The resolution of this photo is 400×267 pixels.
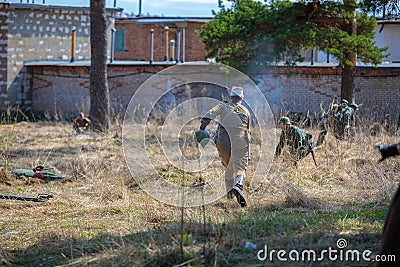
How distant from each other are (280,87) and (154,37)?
11.9 metres

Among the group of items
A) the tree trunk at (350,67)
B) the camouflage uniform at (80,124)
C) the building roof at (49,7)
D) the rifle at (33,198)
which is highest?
the building roof at (49,7)

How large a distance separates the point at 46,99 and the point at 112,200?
1614cm

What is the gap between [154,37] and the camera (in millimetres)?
31031

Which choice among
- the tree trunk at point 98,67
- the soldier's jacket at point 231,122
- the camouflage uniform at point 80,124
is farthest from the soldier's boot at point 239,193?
the camouflage uniform at point 80,124

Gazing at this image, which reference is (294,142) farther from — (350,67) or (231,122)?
(350,67)

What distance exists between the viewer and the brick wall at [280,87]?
2033 centimetres

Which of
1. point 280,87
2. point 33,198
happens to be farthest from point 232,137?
point 280,87

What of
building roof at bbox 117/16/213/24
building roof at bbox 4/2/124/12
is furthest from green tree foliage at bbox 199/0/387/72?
building roof at bbox 117/16/213/24

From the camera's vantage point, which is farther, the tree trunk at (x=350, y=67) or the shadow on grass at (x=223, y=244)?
the tree trunk at (x=350, y=67)

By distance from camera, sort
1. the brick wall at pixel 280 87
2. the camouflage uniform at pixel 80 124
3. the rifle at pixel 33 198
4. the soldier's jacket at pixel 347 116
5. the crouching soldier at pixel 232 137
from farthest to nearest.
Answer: the brick wall at pixel 280 87 < the camouflage uniform at pixel 80 124 < the soldier's jacket at pixel 347 116 < the crouching soldier at pixel 232 137 < the rifle at pixel 33 198

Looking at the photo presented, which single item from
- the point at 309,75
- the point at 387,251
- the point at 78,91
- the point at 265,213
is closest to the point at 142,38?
the point at 78,91

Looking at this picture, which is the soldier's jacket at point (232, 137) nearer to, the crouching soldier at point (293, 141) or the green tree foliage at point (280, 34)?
the crouching soldier at point (293, 141)

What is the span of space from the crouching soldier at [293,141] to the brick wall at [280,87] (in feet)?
28.9

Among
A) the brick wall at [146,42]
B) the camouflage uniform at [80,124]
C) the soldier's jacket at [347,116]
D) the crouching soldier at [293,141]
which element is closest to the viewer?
the crouching soldier at [293,141]
